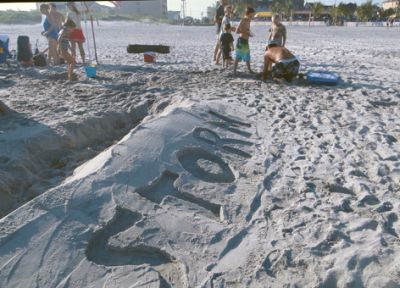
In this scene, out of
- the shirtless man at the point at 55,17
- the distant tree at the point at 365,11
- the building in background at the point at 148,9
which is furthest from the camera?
the building in background at the point at 148,9

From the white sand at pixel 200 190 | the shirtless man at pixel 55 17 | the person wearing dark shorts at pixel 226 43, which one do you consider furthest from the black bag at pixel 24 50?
the person wearing dark shorts at pixel 226 43

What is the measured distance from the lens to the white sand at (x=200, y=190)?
2.25 meters

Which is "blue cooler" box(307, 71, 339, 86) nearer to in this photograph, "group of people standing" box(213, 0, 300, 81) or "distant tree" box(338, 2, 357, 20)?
"group of people standing" box(213, 0, 300, 81)

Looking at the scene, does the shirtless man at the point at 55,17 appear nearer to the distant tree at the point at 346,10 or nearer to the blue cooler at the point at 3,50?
the blue cooler at the point at 3,50

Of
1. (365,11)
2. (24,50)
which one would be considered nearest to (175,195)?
(24,50)

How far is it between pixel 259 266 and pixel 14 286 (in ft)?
5.15

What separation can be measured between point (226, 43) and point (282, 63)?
1.87 m

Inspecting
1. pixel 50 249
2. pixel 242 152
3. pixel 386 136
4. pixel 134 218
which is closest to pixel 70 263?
pixel 50 249

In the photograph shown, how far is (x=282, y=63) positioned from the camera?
6.76m

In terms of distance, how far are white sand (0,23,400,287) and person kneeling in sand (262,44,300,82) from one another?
1128mm

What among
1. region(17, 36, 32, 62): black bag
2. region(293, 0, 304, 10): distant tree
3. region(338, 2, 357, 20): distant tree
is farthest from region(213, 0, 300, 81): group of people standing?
region(293, 0, 304, 10): distant tree

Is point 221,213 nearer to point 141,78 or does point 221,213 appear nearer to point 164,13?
point 141,78

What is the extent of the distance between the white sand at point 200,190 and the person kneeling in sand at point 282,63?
44.4 inches

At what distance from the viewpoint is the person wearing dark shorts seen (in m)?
7.87
